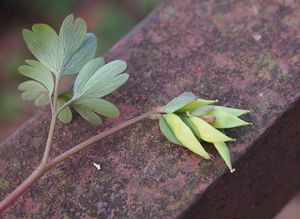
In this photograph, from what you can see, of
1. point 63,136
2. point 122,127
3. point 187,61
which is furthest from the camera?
point 187,61

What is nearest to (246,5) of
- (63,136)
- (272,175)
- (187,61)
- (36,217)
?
(187,61)

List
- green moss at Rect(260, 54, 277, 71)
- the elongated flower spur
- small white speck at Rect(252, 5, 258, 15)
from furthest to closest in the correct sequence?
A: small white speck at Rect(252, 5, 258, 15)
green moss at Rect(260, 54, 277, 71)
the elongated flower spur

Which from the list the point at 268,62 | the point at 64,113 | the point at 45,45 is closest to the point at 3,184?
the point at 64,113

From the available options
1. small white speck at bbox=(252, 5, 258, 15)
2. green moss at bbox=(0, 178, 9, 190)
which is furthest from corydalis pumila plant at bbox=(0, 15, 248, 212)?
small white speck at bbox=(252, 5, 258, 15)

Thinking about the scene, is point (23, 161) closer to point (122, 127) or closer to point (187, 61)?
point (122, 127)

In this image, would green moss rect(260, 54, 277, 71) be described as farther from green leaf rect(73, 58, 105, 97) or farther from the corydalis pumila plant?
green leaf rect(73, 58, 105, 97)

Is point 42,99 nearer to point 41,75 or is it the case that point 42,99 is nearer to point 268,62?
point 41,75
